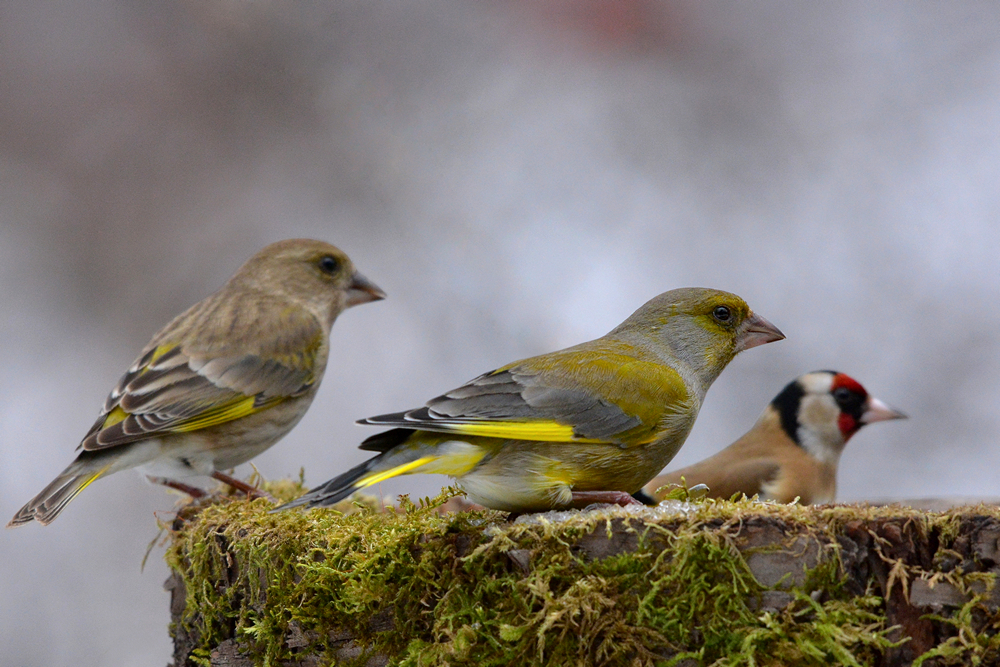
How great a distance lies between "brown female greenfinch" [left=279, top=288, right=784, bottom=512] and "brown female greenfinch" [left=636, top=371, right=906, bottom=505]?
2.60 metres

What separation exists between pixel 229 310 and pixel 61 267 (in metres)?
2.73

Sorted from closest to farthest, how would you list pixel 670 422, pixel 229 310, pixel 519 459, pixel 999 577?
pixel 999 577, pixel 519 459, pixel 670 422, pixel 229 310

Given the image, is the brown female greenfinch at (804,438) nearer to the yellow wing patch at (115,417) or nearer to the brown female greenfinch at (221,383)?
the brown female greenfinch at (221,383)

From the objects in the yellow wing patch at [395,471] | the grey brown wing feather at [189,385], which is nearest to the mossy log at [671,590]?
the yellow wing patch at [395,471]

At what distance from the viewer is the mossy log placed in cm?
204

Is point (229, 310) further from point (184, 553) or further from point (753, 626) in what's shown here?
point (753, 626)

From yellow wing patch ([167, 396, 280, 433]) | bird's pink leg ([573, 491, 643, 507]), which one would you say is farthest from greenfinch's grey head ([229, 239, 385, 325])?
bird's pink leg ([573, 491, 643, 507])

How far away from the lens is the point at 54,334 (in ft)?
21.6

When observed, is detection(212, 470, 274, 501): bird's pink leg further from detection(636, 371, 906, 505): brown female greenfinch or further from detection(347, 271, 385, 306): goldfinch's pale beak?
detection(636, 371, 906, 505): brown female greenfinch

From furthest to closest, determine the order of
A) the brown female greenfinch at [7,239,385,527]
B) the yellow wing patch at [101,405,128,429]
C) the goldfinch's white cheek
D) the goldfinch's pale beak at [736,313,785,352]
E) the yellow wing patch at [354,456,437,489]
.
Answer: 1. the goldfinch's white cheek
2. the yellow wing patch at [101,405,128,429]
3. the brown female greenfinch at [7,239,385,527]
4. the goldfinch's pale beak at [736,313,785,352]
5. the yellow wing patch at [354,456,437,489]

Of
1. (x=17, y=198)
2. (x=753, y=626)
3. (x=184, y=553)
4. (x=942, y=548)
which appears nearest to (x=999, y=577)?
(x=942, y=548)

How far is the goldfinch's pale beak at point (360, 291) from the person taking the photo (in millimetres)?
5020

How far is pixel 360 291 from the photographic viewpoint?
5039 millimetres

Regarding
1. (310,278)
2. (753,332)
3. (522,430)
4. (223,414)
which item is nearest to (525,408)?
(522,430)
